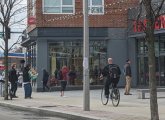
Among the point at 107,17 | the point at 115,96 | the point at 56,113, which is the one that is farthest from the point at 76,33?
the point at 56,113

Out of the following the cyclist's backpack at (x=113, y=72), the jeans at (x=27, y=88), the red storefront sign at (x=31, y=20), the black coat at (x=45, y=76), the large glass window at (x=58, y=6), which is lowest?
the jeans at (x=27, y=88)

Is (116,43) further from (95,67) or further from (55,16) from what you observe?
(55,16)

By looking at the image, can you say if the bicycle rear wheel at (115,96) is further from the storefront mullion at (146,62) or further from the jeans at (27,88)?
the storefront mullion at (146,62)

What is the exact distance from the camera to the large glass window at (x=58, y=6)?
116ft

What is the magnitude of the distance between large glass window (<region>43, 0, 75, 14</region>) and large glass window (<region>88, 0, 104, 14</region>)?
134cm

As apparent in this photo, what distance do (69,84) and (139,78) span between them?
16.7 ft

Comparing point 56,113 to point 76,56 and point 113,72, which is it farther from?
point 76,56

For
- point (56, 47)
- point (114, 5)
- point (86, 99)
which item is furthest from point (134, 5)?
point (86, 99)

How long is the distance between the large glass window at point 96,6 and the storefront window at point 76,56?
7.58ft

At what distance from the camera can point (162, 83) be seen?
31.7 meters

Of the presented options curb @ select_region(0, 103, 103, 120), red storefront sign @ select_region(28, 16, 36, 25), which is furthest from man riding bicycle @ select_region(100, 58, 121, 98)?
red storefront sign @ select_region(28, 16, 36, 25)

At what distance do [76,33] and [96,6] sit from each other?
8.74 feet

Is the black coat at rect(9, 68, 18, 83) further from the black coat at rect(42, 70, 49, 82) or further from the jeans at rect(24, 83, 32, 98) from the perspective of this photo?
the black coat at rect(42, 70, 49, 82)

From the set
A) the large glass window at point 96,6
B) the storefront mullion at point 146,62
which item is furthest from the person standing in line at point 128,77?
the large glass window at point 96,6
